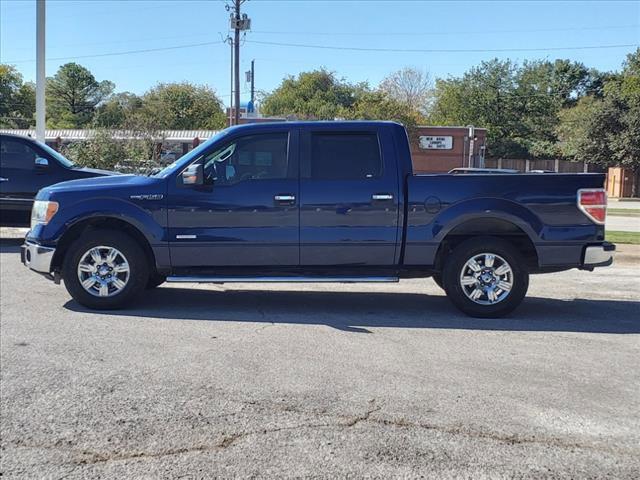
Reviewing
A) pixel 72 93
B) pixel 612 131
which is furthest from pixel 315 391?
pixel 72 93

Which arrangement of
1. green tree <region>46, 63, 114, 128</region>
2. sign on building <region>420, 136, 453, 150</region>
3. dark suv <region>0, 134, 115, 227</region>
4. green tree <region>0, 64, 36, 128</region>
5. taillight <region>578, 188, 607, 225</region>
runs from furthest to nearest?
1. green tree <region>46, 63, 114, 128</region>
2. green tree <region>0, 64, 36, 128</region>
3. sign on building <region>420, 136, 453, 150</region>
4. dark suv <region>0, 134, 115, 227</region>
5. taillight <region>578, 188, 607, 225</region>

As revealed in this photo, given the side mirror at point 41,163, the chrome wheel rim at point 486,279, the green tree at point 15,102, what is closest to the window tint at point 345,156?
the chrome wheel rim at point 486,279

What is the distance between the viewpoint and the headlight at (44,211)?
23.6ft

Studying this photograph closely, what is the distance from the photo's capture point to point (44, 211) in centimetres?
726

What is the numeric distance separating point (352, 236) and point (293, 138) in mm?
1286

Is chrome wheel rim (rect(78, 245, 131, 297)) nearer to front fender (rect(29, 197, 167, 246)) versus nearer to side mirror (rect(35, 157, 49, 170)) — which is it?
front fender (rect(29, 197, 167, 246))

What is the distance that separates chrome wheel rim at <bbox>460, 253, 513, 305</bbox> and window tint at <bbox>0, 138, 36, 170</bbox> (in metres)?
8.85

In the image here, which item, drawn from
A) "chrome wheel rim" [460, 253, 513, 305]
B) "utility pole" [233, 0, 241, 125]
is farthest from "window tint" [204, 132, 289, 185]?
"utility pole" [233, 0, 241, 125]

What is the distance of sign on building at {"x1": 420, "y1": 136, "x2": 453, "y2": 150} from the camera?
4428cm

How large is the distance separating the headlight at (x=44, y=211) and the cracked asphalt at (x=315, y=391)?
1.01 metres

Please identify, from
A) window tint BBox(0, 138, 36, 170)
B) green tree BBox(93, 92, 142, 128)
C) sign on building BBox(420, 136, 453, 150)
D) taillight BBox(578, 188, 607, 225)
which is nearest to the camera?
taillight BBox(578, 188, 607, 225)

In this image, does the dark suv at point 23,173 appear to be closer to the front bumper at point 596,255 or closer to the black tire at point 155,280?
the black tire at point 155,280

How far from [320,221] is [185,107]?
66.7 metres

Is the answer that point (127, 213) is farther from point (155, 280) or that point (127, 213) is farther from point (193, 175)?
point (155, 280)
